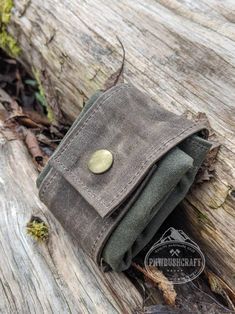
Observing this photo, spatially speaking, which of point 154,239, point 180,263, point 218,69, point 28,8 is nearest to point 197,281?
point 180,263

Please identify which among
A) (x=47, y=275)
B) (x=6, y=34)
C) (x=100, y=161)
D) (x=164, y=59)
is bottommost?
(x=47, y=275)

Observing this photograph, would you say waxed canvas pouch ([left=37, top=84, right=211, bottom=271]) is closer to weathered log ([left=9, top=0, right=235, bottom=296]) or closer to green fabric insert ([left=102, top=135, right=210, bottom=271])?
green fabric insert ([left=102, top=135, right=210, bottom=271])

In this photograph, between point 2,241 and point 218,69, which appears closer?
point 2,241

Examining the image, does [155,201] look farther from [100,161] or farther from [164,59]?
[164,59]

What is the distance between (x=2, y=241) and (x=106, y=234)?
0.50 m

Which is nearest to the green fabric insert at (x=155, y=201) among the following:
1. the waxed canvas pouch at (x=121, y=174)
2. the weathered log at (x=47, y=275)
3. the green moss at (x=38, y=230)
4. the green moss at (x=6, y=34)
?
the waxed canvas pouch at (x=121, y=174)

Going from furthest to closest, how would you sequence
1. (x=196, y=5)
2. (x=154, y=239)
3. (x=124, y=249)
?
(x=196, y=5) < (x=154, y=239) < (x=124, y=249)

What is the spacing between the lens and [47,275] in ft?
6.08

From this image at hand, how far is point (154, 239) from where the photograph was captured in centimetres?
196

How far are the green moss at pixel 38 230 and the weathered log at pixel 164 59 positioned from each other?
23.3 inches

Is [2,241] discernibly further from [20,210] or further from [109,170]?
[109,170]

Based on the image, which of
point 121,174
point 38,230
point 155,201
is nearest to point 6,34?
point 38,230

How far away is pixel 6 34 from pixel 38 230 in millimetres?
1482

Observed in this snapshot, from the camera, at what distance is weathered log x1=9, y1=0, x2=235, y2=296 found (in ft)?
6.04
